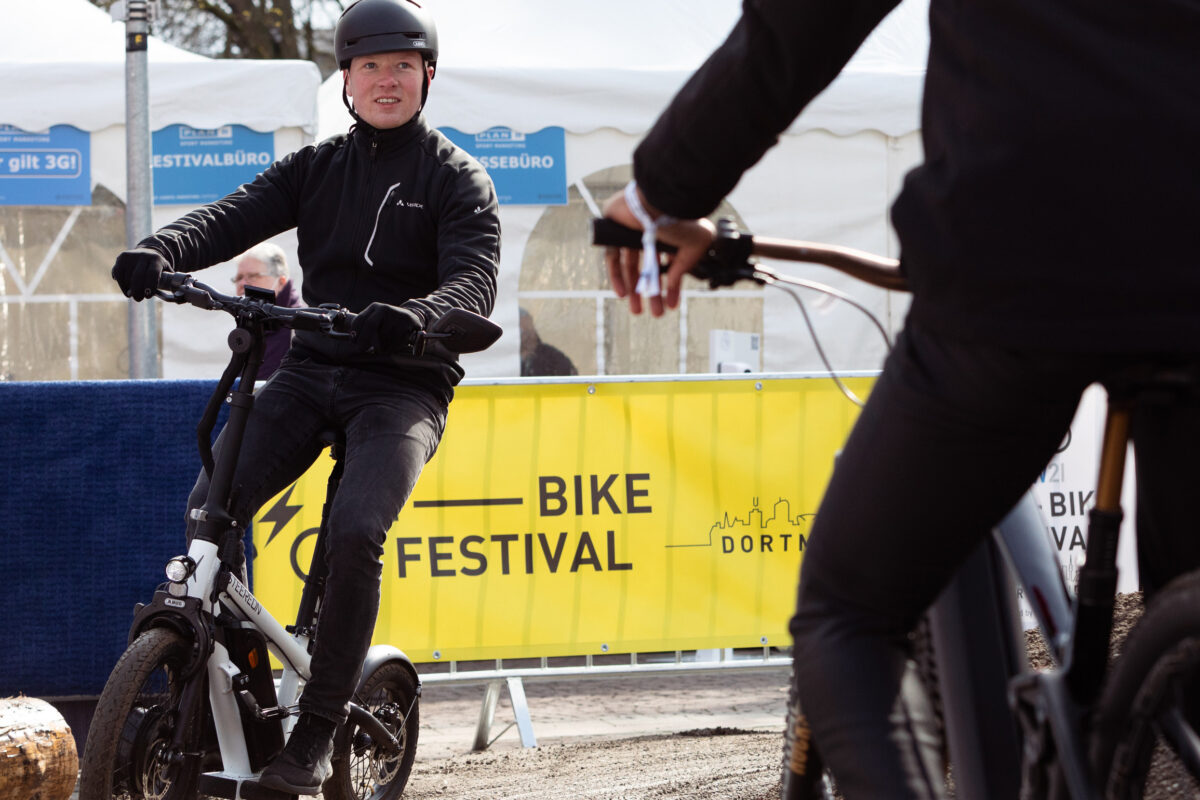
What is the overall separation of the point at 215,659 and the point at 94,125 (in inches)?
305

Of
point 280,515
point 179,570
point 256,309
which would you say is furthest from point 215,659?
point 280,515

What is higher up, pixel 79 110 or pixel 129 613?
pixel 79 110

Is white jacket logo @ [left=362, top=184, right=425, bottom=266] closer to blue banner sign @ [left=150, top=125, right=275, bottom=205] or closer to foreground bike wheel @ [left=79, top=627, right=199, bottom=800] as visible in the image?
foreground bike wheel @ [left=79, top=627, right=199, bottom=800]

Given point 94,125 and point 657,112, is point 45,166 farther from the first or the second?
point 657,112

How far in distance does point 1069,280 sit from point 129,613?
14.9 feet

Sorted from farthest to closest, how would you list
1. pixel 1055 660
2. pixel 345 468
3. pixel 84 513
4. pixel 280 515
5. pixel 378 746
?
pixel 280 515
pixel 84 513
pixel 378 746
pixel 345 468
pixel 1055 660

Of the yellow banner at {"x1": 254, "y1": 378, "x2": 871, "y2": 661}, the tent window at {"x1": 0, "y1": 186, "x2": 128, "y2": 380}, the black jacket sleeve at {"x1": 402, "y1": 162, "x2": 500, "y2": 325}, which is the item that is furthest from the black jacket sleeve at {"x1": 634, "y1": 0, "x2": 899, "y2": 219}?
the tent window at {"x1": 0, "y1": 186, "x2": 128, "y2": 380}

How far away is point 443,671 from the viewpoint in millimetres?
6145

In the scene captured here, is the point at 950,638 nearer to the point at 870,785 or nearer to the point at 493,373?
the point at 870,785

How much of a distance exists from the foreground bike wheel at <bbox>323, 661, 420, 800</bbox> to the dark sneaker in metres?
0.24

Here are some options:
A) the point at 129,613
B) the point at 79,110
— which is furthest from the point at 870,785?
the point at 79,110

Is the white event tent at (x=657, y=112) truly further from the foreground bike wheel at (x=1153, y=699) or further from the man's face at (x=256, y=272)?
the foreground bike wheel at (x=1153, y=699)

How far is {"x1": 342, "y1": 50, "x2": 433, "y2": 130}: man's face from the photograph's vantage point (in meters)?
4.11

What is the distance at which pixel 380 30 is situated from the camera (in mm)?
4066
